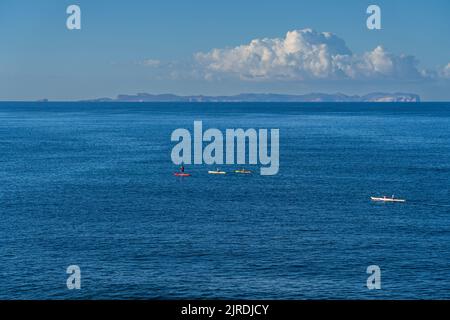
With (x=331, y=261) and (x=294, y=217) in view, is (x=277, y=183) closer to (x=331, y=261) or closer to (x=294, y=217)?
(x=294, y=217)

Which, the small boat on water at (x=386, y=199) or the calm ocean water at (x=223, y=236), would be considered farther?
the small boat on water at (x=386, y=199)

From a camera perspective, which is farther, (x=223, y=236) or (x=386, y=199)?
(x=386, y=199)

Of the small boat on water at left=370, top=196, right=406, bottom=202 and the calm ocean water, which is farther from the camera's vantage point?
the small boat on water at left=370, top=196, right=406, bottom=202

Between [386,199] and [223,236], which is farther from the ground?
[386,199]

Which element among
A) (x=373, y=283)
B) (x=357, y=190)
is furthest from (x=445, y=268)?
(x=357, y=190)

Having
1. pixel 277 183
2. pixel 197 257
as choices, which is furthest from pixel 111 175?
pixel 197 257

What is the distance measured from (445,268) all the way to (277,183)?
77.0m
